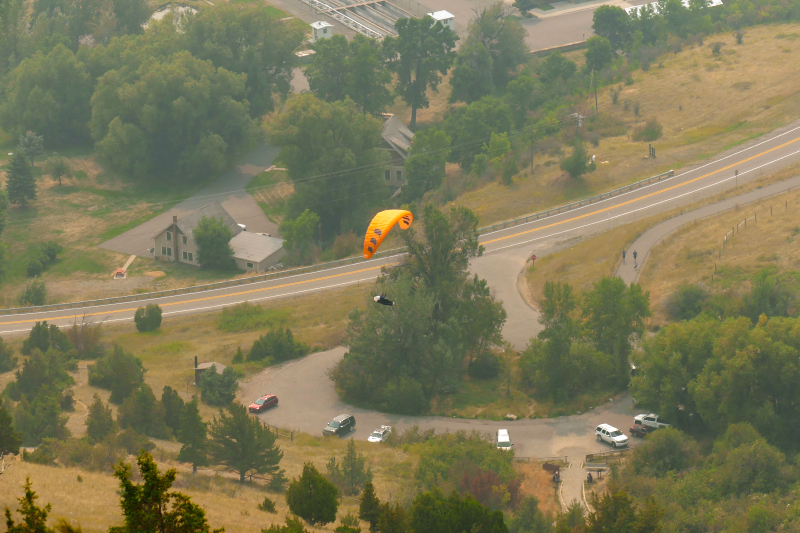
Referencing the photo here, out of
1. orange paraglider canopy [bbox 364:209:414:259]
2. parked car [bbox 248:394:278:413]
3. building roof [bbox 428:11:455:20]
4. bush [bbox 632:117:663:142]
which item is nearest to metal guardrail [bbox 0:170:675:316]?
bush [bbox 632:117:663:142]

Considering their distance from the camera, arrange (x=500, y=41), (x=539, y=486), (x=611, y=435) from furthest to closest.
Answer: (x=500, y=41) → (x=611, y=435) → (x=539, y=486)

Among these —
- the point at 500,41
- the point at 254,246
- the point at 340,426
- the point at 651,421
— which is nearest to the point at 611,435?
the point at 651,421

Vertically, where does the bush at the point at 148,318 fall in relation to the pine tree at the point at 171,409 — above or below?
above

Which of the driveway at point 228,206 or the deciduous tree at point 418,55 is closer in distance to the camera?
the driveway at point 228,206

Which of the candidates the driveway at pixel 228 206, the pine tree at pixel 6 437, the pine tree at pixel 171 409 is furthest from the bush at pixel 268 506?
the driveway at pixel 228 206

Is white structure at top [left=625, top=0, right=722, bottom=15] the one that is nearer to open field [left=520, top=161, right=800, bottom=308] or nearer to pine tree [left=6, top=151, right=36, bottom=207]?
open field [left=520, top=161, right=800, bottom=308]

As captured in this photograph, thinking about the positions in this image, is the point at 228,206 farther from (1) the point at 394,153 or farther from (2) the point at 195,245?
(1) the point at 394,153

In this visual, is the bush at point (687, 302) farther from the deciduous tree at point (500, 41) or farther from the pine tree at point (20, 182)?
the pine tree at point (20, 182)
